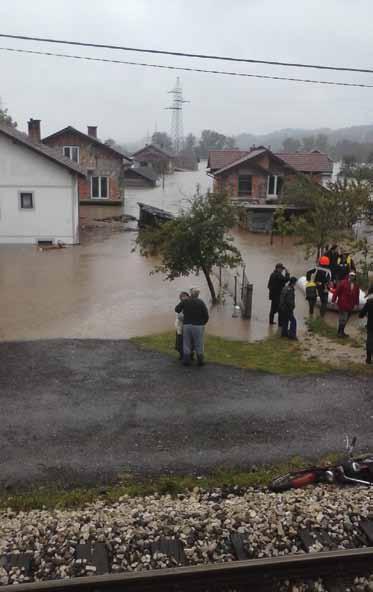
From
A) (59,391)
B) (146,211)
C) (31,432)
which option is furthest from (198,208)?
(146,211)

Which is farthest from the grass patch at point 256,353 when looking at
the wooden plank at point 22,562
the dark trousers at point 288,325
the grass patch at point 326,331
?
the wooden plank at point 22,562

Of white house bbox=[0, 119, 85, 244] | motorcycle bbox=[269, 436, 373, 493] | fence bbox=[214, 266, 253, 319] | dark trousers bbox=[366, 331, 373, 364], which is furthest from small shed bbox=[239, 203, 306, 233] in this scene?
motorcycle bbox=[269, 436, 373, 493]

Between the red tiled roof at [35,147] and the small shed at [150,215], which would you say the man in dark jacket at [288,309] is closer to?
the red tiled roof at [35,147]

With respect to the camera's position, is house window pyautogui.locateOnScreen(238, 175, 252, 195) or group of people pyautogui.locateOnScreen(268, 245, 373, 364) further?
house window pyautogui.locateOnScreen(238, 175, 252, 195)

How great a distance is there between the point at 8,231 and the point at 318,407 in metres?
20.7

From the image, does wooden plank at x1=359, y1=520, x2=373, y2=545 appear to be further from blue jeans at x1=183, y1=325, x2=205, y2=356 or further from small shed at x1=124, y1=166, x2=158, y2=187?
small shed at x1=124, y1=166, x2=158, y2=187

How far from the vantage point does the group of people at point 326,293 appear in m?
12.1

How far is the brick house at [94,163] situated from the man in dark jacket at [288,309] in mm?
31302

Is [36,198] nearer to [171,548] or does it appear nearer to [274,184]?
[274,184]

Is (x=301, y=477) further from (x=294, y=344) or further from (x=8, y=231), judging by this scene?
(x=8, y=231)

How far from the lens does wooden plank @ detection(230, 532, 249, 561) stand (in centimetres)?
530

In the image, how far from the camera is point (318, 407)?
8852 mm

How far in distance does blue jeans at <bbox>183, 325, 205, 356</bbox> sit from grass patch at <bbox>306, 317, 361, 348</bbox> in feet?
11.5

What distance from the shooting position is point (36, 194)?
85.7 ft
